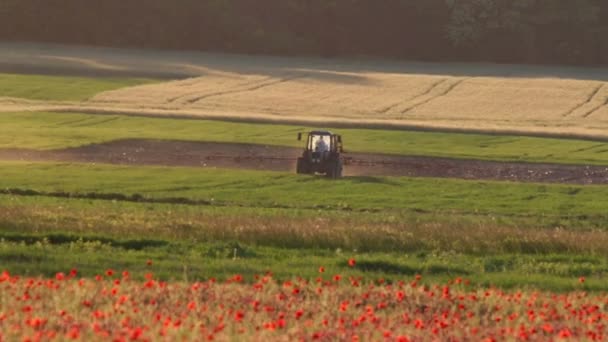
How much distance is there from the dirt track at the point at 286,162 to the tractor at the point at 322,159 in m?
1.41

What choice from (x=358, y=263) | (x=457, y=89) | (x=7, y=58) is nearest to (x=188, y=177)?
(x=358, y=263)

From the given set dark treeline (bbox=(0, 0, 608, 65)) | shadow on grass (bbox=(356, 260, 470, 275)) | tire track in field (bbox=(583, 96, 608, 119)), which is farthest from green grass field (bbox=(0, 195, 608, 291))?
dark treeline (bbox=(0, 0, 608, 65))

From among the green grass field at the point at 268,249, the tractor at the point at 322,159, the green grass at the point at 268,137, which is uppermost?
the green grass field at the point at 268,249

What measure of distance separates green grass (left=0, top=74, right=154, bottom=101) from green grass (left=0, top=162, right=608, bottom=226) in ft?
85.6

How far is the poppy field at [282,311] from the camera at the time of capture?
996cm

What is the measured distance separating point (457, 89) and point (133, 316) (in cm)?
6219

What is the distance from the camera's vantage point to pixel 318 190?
1358 inches

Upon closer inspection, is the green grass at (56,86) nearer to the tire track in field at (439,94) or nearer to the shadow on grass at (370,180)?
the tire track in field at (439,94)

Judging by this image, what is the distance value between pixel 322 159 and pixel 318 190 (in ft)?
14.0

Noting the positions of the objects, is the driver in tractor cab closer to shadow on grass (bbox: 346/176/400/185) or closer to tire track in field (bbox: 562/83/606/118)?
shadow on grass (bbox: 346/176/400/185)

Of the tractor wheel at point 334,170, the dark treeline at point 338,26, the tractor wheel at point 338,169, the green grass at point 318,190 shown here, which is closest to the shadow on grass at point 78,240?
the green grass at point 318,190

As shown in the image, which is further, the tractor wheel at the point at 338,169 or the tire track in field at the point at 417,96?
the tire track in field at the point at 417,96

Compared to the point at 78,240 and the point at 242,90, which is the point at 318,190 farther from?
the point at 242,90

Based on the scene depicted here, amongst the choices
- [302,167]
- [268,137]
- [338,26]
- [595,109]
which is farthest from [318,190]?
[338,26]
